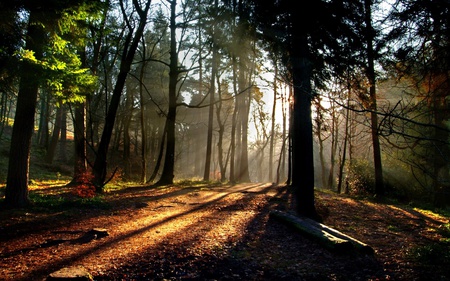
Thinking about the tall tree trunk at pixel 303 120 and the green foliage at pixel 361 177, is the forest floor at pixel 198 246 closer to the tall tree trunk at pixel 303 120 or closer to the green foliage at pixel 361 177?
the tall tree trunk at pixel 303 120

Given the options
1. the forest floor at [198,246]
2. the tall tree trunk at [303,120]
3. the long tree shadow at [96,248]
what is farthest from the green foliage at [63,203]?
the tall tree trunk at [303,120]

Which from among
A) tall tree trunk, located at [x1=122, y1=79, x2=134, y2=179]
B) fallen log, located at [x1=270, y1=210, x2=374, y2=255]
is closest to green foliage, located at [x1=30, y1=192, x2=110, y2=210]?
fallen log, located at [x1=270, y1=210, x2=374, y2=255]

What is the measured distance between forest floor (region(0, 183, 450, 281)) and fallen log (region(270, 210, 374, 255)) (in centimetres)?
12

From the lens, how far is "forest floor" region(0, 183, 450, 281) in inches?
176

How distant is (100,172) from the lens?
11438mm

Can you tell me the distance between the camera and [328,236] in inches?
226

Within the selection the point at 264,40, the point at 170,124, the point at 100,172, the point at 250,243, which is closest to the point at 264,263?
the point at 250,243

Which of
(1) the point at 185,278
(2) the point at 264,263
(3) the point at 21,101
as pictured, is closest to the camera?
(1) the point at 185,278

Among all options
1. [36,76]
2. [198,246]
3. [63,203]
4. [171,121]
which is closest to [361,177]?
[171,121]

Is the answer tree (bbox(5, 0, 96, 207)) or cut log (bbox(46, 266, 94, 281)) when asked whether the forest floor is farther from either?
tree (bbox(5, 0, 96, 207))

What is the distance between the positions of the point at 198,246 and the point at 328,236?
2553 millimetres

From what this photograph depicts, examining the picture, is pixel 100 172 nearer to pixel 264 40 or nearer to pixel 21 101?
pixel 21 101

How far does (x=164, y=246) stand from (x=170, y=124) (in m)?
10.6

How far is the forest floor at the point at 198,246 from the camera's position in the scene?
4461 millimetres
